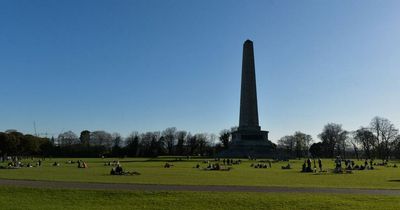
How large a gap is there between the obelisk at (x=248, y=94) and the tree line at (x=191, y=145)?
26.1 ft

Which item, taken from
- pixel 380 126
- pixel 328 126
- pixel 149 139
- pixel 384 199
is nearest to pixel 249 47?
pixel 380 126

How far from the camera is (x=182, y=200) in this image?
1748 centimetres

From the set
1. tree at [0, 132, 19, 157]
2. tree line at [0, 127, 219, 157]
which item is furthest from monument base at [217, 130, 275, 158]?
tree at [0, 132, 19, 157]

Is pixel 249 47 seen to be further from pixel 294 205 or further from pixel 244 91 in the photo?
pixel 294 205

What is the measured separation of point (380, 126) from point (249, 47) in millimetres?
38890

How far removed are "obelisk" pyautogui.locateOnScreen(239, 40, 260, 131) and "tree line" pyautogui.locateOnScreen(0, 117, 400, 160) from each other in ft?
26.1

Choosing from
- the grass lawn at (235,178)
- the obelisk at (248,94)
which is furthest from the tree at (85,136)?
the grass lawn at (235,178)

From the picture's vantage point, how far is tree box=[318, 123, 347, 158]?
118188 millimetres

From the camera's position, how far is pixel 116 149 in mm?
113688

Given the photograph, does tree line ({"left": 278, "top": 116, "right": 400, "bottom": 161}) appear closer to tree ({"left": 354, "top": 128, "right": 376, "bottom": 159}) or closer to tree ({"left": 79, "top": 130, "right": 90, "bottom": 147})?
tree ({"left": 354, "top": 128, "right": 376, "bottom": 159})

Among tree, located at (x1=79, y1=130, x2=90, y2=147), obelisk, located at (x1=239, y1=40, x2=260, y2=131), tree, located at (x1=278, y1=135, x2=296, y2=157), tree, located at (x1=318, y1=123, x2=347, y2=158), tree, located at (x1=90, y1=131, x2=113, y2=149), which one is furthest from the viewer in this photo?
tree, located at (x1=90, y1=131, x2=113, y2=149)

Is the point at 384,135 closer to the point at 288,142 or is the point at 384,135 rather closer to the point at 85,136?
the point at 288,142

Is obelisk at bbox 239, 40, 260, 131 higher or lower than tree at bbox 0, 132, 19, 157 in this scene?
higher

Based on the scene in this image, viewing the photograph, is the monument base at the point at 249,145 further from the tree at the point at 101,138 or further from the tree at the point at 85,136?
the tree at the point at 85,136
